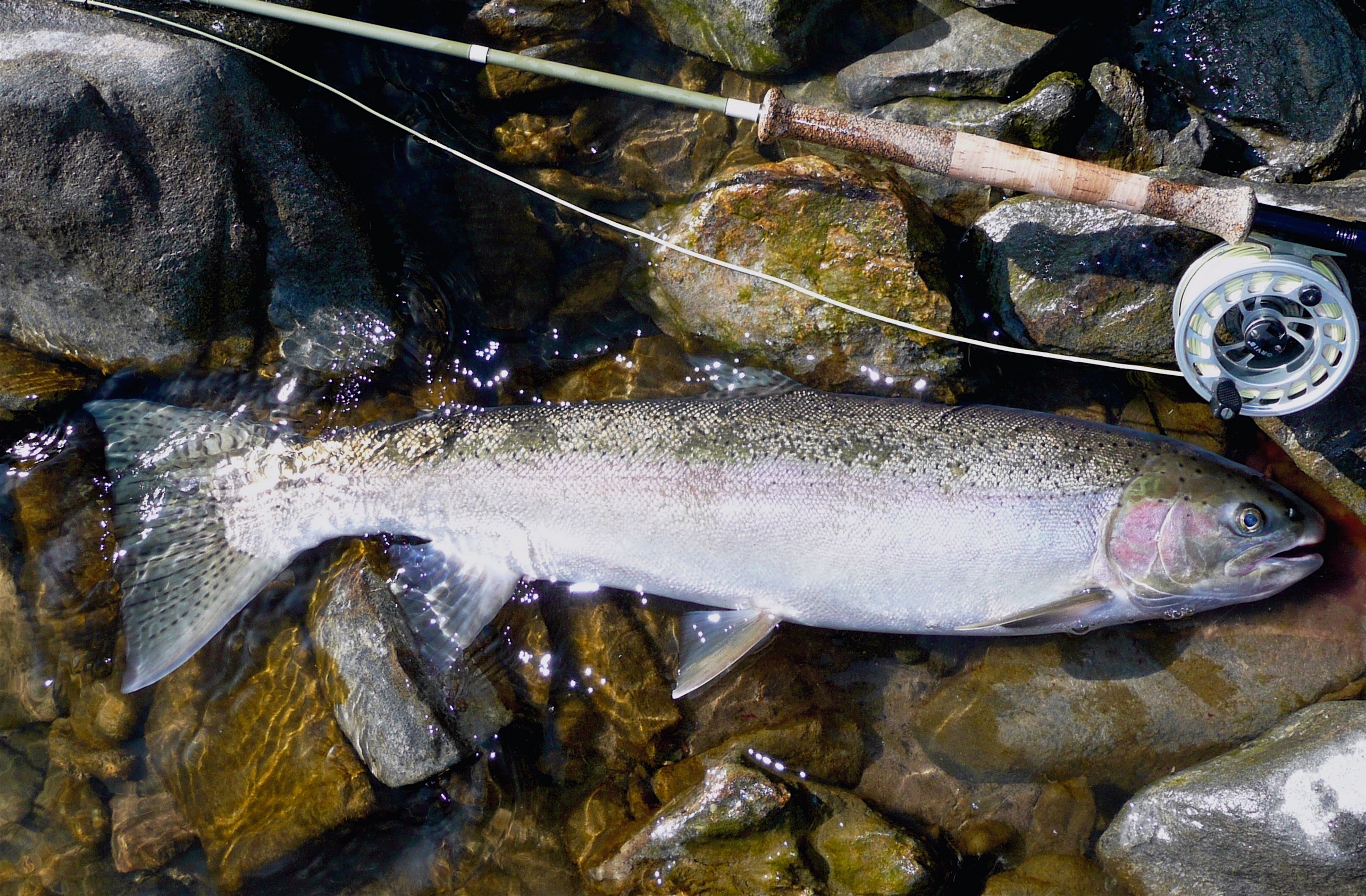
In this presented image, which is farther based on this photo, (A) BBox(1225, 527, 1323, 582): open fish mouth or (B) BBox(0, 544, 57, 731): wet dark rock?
(B) BBox(0, 544, 57, 731): wet dark rock

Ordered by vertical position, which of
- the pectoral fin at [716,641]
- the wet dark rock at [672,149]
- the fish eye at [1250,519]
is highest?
the wet dark rock at [672,149]

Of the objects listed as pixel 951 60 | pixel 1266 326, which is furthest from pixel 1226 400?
pixel 951 60

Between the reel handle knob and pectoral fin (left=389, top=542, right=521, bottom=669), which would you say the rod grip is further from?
pectoral fin (left=389, top=542, right=521, bottom=669)

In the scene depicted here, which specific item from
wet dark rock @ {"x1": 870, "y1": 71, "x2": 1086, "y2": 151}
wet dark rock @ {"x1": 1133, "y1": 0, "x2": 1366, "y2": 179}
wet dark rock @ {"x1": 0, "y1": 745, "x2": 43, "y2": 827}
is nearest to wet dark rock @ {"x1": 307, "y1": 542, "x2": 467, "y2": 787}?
wet dark rock @ {"x1": 0, "y1": 745, "x2": 43, "y2": 827}

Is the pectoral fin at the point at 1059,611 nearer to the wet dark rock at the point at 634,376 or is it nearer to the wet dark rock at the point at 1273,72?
the wet dark rock at the point at 634,376

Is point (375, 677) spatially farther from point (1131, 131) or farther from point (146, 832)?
point (1131, 131)

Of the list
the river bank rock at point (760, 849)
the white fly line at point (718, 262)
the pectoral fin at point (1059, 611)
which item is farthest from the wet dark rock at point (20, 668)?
the pectoral fin at point (1059, 611)

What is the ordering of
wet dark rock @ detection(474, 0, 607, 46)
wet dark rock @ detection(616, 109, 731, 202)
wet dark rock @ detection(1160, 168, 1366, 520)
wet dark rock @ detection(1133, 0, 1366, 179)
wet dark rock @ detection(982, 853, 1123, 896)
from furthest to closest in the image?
wet dark rock @ detection(616, 109, 731, 202)
wet dark rock @ detection(474, 0, 607, 46)
wet dark rock @ detection(1133, 0, 1366, 179)
wet dark rock @ detection(1160, 168, 1366, 520)
wet dark rock @ detection(982, 853, 1123, 896)
